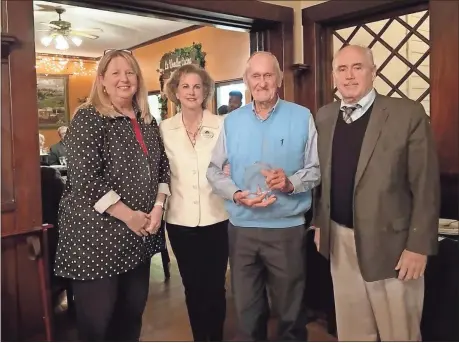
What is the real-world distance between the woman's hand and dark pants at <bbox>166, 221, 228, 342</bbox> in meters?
0.30

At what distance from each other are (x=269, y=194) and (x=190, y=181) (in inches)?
15.6

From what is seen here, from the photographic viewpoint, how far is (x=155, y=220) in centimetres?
164

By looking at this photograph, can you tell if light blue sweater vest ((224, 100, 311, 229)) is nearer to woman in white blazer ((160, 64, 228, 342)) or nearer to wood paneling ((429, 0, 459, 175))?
woman in white blazer ((160, 64, 228, 342))

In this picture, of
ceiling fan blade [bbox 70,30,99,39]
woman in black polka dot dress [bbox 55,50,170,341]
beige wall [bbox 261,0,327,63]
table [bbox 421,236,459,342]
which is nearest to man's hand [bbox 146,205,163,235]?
woman in black polka dot dress [bbox 55,50,170,341]

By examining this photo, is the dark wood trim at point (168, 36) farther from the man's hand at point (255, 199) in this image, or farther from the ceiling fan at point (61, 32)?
the man's hand at point (255, 199)

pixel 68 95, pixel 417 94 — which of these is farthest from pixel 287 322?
pixel 68 95

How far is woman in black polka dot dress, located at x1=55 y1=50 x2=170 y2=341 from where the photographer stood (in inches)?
59.2

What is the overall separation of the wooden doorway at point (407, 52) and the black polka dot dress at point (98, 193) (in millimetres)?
1328

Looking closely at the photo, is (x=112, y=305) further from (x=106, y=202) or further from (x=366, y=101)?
(x=366, y=101)

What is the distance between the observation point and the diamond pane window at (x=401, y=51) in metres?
2.21

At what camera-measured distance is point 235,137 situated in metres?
1.70

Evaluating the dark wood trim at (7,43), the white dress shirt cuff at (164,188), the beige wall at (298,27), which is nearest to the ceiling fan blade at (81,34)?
the beige wall at (298,27)

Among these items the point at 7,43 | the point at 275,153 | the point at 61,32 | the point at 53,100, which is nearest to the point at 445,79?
the point at 275,153

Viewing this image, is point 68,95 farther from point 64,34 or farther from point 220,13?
point 220,13
